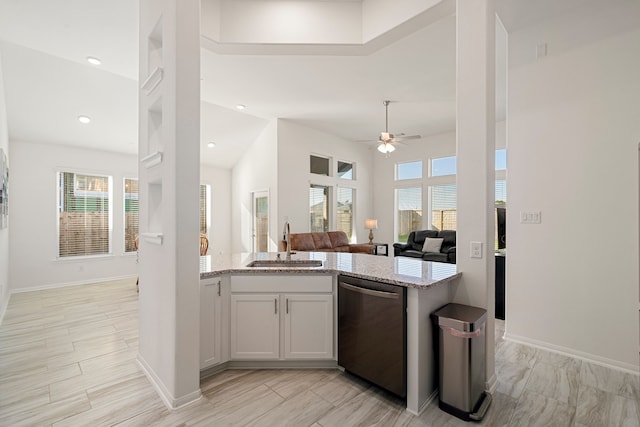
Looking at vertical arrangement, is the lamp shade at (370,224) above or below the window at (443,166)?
below

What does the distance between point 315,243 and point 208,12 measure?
4654mm

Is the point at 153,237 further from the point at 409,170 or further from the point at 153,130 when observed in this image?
the point at 409,170

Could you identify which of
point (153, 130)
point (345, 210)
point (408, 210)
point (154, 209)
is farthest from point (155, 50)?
point (408, 210)

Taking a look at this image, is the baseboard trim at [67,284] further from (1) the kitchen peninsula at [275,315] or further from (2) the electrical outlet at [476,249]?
(2) the electrical outlet at [476,249]

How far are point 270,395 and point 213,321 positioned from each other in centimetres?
72

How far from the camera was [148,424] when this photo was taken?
1.87 metres

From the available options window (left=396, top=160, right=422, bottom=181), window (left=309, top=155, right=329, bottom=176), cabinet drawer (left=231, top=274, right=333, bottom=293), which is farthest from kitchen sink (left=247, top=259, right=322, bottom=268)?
window (left=396, top=160, right=422, bottom=181)

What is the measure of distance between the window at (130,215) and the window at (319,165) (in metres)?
4.06

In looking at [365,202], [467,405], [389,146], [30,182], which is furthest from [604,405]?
[30,182]

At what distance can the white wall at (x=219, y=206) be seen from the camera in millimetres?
7812

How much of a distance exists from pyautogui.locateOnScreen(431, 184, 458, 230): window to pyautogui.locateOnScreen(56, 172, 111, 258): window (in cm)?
774

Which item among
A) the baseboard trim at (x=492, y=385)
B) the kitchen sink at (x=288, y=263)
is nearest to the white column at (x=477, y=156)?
the baseboard trim at (x=492, y=385)

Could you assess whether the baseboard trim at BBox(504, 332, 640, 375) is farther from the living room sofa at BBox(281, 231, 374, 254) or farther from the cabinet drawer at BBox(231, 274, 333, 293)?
the living room sofa at BBox(281, 231, 374, 254)

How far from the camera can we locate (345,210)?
27.2 ft
